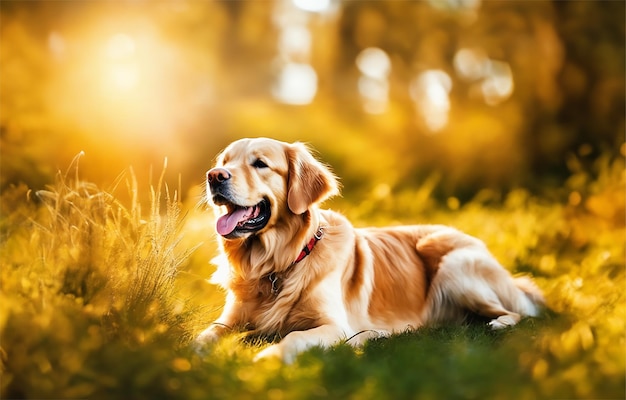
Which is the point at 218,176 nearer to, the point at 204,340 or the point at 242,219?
the point at 242,219

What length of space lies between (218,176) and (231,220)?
1.01 feet

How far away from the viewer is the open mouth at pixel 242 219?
389 centimetres

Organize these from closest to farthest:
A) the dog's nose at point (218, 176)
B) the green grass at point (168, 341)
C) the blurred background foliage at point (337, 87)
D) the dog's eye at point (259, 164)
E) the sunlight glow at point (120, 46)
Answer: the green grass at point (168, 341)
the dog's nose at point (218, 176)
the dog's eye at point (259, 164)
the blurred background foliage at point (337, 87)
the sunlight glow at point (120, 46)

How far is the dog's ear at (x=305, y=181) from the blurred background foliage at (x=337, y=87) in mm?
3424

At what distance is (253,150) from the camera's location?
4020mm

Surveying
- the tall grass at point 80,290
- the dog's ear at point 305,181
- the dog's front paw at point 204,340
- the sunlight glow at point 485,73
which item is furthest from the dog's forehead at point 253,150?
the sunlight glow at point 485,73

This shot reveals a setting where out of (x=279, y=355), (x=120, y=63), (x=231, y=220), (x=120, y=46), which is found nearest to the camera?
(x=279, y=355)

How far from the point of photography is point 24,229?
467 cm

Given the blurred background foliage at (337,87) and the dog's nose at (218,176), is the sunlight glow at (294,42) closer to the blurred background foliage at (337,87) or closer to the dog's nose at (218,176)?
the blurred background foliage at (337,87)

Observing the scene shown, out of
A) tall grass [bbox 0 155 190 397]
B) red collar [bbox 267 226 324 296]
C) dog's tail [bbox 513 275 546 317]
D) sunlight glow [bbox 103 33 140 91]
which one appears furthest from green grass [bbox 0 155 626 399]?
sunlight glow [bbox 103 33 140 91]

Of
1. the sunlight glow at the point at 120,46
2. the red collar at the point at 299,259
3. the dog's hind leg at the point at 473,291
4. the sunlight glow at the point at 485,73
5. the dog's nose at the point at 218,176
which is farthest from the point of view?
the sunlight glow at the point at 485,73

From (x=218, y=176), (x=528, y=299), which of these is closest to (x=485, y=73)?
(x=528, y=299)

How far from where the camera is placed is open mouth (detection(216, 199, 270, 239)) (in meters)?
3.89

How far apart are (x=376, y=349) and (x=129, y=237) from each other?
1.54m
